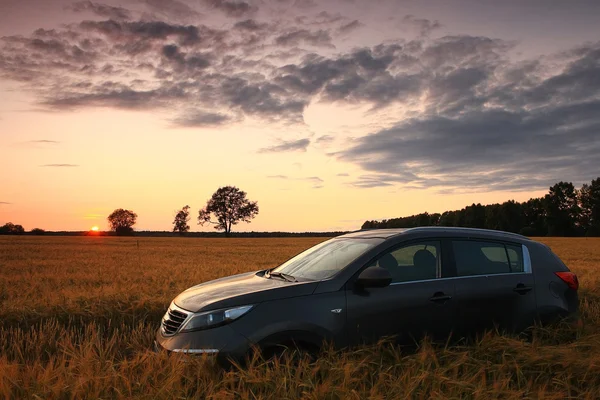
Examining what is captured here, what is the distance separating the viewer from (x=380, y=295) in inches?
206

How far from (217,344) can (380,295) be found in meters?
1.73

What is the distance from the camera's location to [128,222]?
15038 cm

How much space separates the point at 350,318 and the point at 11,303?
6758 millimetres

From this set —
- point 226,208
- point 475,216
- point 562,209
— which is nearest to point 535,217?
point 562,209

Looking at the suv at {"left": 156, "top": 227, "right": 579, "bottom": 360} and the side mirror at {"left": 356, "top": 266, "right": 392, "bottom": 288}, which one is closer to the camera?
the suv at {"left": 156, "top": 227, "right": 579, "bottom": 360}

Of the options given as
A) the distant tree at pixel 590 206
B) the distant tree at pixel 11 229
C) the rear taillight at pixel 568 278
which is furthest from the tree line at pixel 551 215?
the rear taillight at pixel 568 278

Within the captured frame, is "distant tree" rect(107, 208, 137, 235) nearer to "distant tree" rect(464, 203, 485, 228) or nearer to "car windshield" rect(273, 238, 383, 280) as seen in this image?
"distant tree" rect(464, 203, 485, 228)

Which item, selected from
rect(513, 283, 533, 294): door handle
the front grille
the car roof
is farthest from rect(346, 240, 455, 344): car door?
the front grille

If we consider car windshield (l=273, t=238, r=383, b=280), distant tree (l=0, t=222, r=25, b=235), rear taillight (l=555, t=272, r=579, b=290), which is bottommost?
rear taillight (l=555, t=272, r=579, b=290)

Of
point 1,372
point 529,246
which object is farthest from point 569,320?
point 1,372

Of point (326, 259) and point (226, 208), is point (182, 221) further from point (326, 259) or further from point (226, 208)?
point (326, 259)

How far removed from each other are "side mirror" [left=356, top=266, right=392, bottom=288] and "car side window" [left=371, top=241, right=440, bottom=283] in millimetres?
393

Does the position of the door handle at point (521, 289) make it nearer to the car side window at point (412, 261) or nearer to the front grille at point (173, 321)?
the car side window at point (412, 261)

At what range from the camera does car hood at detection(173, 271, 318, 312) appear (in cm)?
483
